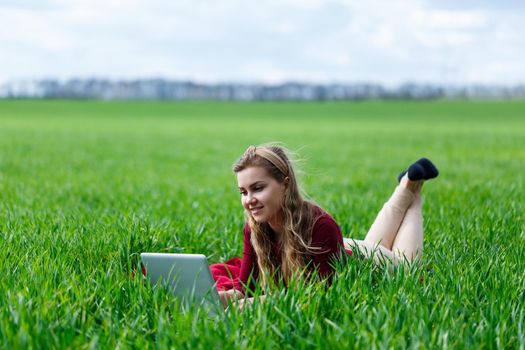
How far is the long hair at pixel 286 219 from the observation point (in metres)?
4.48

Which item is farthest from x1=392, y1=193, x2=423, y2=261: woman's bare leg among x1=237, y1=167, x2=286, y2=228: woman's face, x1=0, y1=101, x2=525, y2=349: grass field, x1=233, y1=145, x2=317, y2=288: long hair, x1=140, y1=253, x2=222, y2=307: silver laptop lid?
x1=140, y1=253, x2=222, y2=307: silver laptop lid

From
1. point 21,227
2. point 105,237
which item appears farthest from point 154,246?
point 21,227


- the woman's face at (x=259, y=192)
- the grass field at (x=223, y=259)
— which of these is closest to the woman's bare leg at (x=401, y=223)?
the grass field at (x=223, y=259)

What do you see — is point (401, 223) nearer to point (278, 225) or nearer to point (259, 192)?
point (278, 225)

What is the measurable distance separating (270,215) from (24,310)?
5.40 feet

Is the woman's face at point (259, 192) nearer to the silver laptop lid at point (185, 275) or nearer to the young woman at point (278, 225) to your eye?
the young woman at point (278, 225)

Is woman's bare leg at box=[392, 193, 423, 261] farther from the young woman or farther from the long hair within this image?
the long hair

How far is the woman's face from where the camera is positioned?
176 inches

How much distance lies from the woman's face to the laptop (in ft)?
2.07

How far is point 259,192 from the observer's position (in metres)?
4.49

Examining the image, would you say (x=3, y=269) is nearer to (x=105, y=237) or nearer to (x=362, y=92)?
(x=105, y=237)

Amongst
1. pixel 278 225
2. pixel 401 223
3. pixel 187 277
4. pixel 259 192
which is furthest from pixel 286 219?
pixel 401 223

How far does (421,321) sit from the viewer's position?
3.32m

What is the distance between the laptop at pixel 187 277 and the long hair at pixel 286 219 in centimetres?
56
